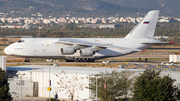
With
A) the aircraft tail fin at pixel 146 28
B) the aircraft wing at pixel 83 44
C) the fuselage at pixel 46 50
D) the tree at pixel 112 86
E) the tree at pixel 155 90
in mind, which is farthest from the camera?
the aircraft tail fin at pixel 146 28

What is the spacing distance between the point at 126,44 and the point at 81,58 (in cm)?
738

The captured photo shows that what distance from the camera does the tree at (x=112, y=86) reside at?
33.9 metres

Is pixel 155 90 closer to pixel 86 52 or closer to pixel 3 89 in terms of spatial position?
pixel 3 89

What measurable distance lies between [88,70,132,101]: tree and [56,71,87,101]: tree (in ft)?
6.52

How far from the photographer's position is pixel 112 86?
34.6 meters

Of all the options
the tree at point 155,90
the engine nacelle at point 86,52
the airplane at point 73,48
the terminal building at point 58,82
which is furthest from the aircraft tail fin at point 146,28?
the tree at point 155,90

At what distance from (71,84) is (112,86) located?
18.0 feet

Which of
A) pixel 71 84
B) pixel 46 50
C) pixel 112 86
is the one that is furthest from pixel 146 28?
pixel 112 86

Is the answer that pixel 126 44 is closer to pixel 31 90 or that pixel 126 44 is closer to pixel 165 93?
pixel 31 90

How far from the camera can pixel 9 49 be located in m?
52.6

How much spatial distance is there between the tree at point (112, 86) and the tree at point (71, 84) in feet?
6.52

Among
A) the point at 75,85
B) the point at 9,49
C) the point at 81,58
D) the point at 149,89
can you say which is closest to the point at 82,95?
the point at 75,85

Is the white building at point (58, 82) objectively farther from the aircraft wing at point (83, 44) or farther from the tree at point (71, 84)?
the aircraft wing at point (83, 44)

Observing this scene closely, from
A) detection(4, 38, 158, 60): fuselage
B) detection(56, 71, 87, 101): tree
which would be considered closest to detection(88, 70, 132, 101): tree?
detection(56, 71, 87, 101): tree
